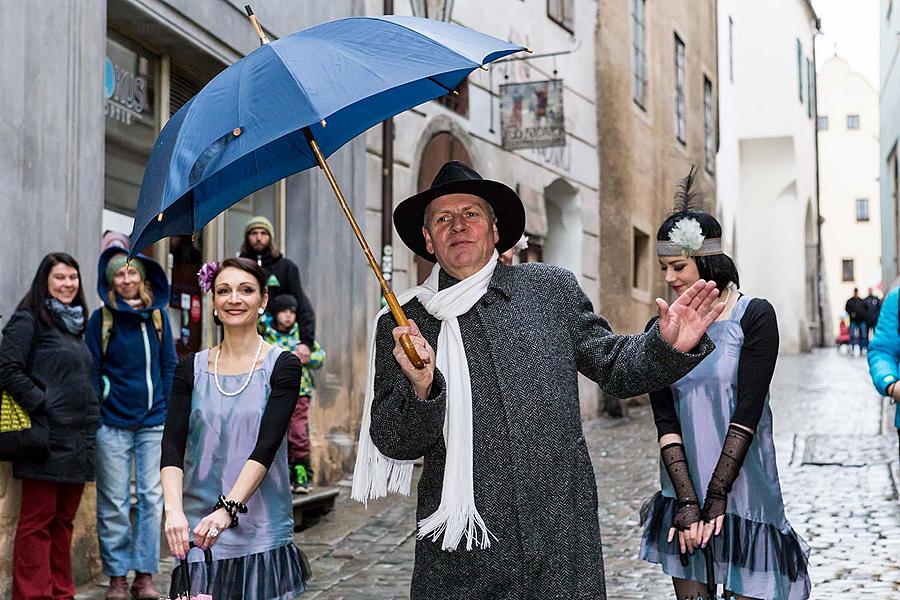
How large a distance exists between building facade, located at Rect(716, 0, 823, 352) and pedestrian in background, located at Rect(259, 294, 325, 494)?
24.2 meters

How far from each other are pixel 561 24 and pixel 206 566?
13.2 metres

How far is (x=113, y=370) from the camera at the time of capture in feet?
22.5

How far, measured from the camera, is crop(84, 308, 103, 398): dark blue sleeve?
679 cm

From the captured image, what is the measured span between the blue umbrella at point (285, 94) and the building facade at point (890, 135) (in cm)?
2055

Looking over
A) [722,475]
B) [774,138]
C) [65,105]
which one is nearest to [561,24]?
[65,105]

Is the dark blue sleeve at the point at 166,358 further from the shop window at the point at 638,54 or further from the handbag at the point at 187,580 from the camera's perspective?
the shop window at the point at 638,54

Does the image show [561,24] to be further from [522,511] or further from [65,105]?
[522,511]

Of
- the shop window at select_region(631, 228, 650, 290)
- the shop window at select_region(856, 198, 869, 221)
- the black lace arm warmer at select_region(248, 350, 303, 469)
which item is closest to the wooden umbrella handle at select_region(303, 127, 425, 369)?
the black lace arm warmer at select_region(248, 350, 303, 469)

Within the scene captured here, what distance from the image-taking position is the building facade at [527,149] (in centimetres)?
1194

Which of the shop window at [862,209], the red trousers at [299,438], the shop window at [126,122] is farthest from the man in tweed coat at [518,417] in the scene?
the shop window at [862,209]

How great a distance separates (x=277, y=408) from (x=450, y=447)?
→ 1.14 meters

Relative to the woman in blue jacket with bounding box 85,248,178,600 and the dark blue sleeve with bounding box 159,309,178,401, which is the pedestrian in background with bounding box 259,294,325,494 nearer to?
the dark blue sleeve with bounding box 159,309,178,401

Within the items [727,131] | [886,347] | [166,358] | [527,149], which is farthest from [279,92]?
[727,131]

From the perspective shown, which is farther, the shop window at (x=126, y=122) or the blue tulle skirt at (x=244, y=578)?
the shop window at (x=126, y=122)
